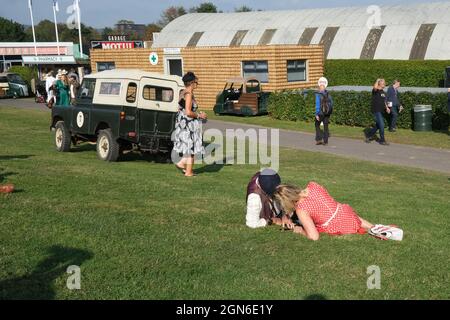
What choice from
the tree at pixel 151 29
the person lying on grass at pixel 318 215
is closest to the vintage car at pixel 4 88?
the person lying on grass at pixel 318 215

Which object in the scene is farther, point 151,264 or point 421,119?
point 421,119

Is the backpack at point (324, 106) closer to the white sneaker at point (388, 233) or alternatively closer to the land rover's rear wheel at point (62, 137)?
the land rover's rear wheel at point (62, 137)

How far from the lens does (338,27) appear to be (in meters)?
38.2

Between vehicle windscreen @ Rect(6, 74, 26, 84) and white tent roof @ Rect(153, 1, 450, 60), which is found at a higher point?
white tent roof @ Rect(153, 1, 450, 60)

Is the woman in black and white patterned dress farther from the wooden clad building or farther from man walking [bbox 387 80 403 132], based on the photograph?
the wooden clad building

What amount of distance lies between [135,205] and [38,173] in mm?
3074

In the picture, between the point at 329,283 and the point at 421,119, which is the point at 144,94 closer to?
the point at 329,283

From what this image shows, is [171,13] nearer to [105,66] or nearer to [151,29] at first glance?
[151,29]

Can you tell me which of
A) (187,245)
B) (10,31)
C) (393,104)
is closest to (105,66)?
(393,104)

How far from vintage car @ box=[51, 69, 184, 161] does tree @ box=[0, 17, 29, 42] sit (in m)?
103

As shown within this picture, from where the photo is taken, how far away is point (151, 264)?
5.45 meters

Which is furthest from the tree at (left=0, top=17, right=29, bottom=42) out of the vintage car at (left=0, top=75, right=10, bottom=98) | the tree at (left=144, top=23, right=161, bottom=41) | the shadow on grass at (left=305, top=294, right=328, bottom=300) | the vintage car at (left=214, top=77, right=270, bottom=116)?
the shadow on grass at (left=305, top=294, right=328, bottom=300)

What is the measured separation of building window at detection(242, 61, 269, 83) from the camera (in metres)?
25.6
